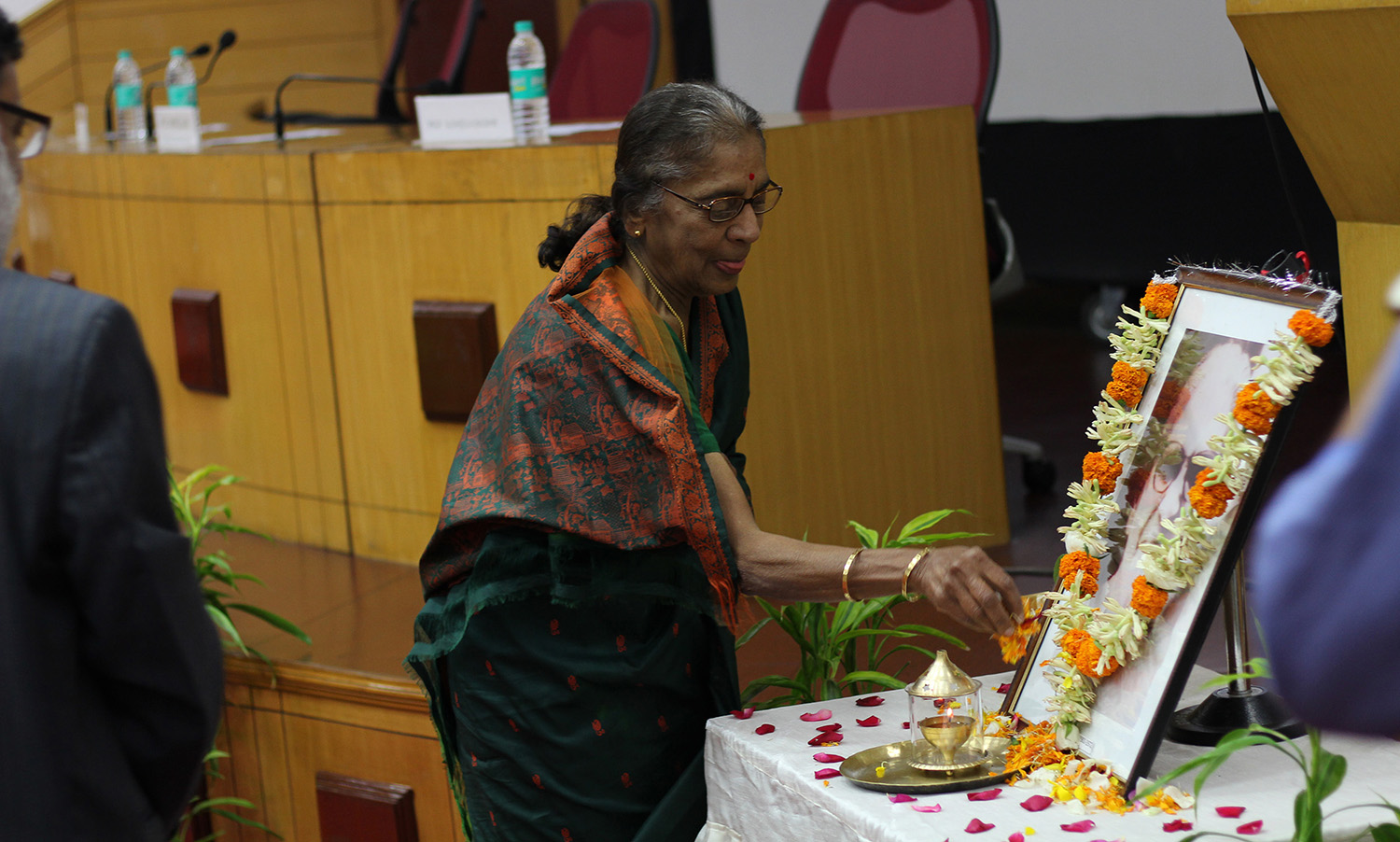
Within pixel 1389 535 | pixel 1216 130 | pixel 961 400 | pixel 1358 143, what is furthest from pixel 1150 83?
pixel 1389 535

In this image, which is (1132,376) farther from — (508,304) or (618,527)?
(508,304)

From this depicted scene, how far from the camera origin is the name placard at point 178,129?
388cm

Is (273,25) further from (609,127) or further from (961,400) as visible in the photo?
(961,400)

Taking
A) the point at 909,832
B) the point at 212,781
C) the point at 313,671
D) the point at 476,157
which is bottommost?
the point at 212,781

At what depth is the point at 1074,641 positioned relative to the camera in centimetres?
137

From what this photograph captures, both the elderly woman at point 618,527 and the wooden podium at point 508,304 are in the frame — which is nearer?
the elderly woman at point 618,527

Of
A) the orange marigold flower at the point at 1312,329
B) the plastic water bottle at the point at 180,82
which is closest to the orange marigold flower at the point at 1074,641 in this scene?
the orange marigold flower at the point at 1312,329

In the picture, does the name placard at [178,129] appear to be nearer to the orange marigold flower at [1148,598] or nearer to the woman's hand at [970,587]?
the woman's hand at [970,587]

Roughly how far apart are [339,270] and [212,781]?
1.13m

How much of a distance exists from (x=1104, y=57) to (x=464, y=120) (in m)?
3.20

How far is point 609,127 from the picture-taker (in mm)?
3381

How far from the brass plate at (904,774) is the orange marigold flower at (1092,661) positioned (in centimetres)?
12

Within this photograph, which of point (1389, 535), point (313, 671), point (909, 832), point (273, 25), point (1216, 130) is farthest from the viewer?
point (273, 25)

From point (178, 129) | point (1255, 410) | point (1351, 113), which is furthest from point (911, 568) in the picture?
point (178, 129)
